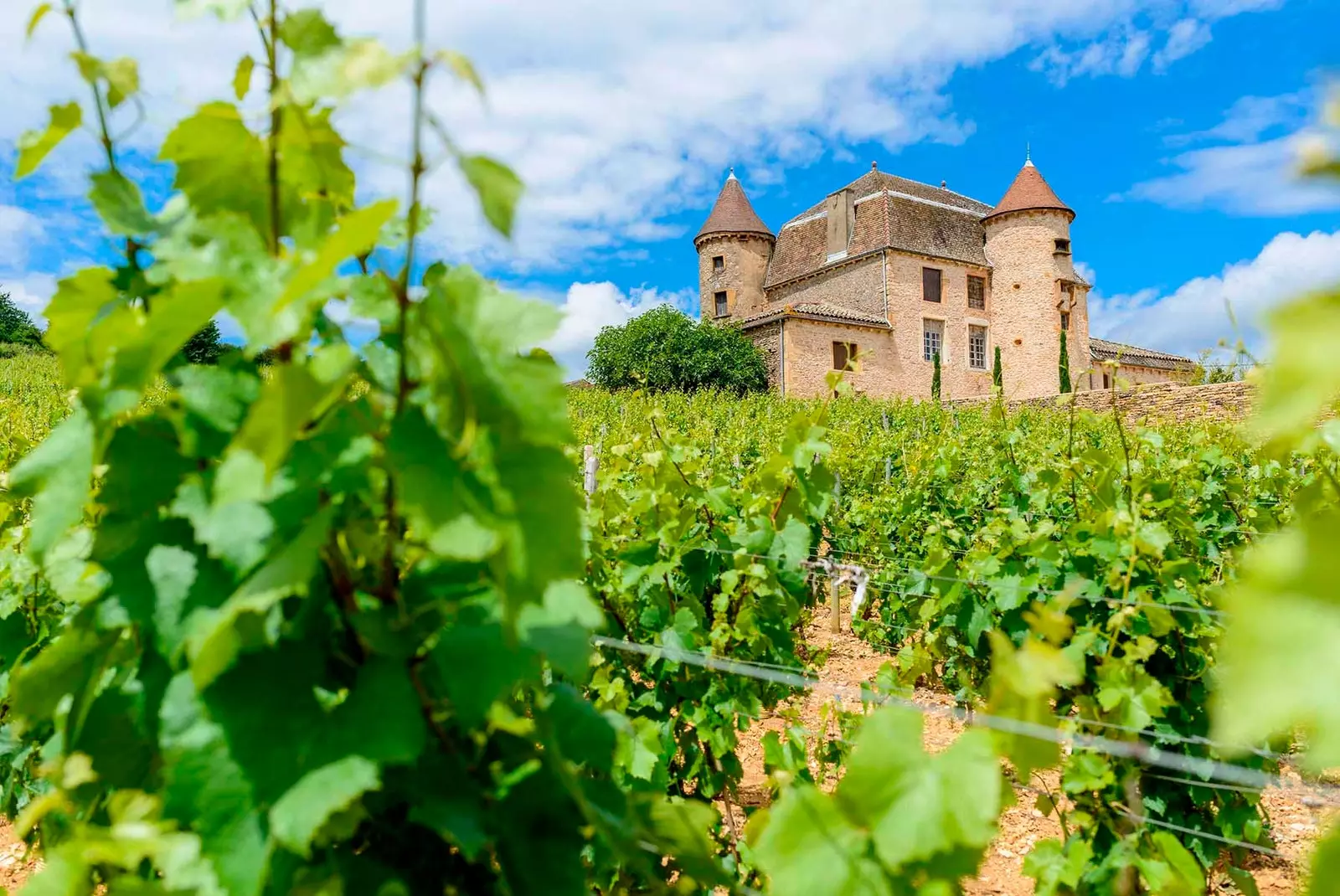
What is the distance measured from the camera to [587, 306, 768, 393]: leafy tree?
2848cm

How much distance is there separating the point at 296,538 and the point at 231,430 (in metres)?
0.22

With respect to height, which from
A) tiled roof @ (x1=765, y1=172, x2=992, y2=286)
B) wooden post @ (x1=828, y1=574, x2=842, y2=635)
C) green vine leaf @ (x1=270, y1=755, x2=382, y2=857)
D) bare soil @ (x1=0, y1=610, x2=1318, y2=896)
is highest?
tiled roof @ (x1=765, y1=172, x2=992, y2=286)

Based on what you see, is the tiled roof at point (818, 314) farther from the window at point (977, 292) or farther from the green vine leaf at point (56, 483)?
the green vine leaf at point (56, 483)

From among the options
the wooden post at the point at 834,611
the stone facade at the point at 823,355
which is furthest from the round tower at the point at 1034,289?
the wooden post at the point at 834,611

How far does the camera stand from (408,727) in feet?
2.37

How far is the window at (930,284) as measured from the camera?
31.9 meters

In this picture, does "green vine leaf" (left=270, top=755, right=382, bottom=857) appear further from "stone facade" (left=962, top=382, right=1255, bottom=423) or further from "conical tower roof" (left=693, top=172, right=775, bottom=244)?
"conical tower roof" (left=693, top=172, right=775, bottom=244)

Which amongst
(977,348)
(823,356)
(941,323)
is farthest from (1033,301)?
(823,356)

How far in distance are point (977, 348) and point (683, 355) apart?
1241 centimetres

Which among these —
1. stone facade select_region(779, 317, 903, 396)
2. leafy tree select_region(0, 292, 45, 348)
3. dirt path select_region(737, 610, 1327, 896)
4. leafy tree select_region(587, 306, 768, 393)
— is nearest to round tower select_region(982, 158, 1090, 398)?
stone facade select_region(779, 317, 903, 396)

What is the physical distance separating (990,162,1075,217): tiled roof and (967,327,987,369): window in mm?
4372

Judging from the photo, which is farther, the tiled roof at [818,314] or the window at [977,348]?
the window at [977,348]

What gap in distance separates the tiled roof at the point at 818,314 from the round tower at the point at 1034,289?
17.8ft

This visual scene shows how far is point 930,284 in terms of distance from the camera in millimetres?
32188
